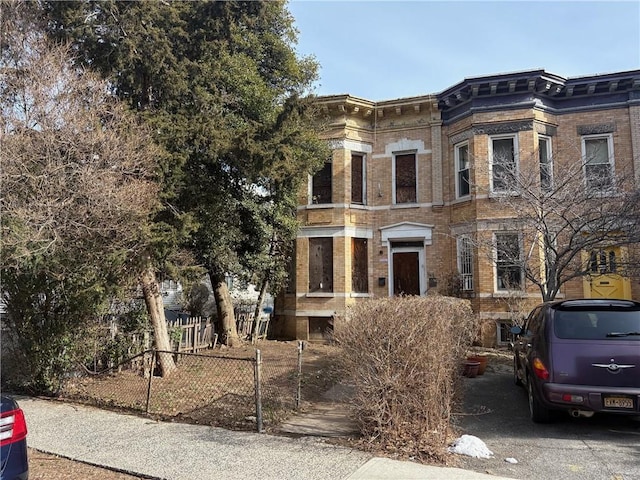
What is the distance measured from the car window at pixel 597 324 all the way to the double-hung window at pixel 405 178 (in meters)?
11.2

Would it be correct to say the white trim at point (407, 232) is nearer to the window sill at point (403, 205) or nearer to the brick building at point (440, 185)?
the brick building at point (440, 185)

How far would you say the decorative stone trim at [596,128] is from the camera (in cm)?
1520

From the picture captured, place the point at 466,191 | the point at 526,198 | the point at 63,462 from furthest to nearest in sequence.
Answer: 1. the point at 466,191
2. the point at 526,198
3. the point at 63,462

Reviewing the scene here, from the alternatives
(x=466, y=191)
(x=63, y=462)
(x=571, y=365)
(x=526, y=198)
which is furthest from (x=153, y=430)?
(x=466, y=191)

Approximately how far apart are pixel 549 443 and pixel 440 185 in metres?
12.0

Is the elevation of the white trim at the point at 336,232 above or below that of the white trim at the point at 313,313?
above

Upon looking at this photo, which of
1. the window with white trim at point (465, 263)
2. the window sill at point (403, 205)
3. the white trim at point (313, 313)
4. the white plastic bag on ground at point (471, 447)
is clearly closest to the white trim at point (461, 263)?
the window with white trim at point (465, 263)

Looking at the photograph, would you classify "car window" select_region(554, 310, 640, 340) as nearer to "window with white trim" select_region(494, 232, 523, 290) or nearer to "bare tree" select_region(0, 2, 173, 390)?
"window with white trim" select_region(494, 232, 523, 290)

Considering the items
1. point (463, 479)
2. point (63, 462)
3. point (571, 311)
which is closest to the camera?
point (463, 479)

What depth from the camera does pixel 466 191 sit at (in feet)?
53.3

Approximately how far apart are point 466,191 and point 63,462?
13912mm

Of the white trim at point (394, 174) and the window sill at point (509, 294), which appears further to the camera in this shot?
the white trim at point (394, 174)

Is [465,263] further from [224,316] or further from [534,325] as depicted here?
[534,325]

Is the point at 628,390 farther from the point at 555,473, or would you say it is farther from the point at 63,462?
the point at 63,462
